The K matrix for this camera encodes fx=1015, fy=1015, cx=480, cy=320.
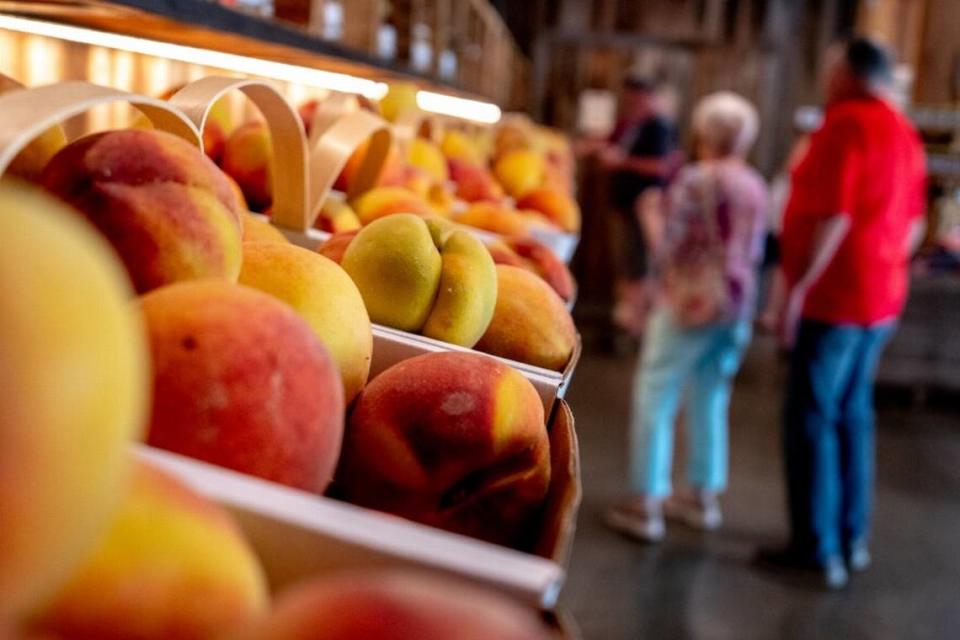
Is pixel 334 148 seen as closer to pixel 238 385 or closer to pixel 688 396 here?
pixel 238 385

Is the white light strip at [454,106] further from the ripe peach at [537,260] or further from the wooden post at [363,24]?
the ripe peach at [537,260]

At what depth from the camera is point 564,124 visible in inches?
356

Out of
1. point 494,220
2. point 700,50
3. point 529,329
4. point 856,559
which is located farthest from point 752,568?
point 700,50

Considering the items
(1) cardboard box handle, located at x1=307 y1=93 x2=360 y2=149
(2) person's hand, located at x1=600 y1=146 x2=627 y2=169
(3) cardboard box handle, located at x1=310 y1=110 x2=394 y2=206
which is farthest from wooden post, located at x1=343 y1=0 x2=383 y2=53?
(2) person's hand, located at x1=600 y1=146 x2=627 y2=169

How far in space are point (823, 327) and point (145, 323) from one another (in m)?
3.00

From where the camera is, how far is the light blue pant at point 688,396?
368 cm

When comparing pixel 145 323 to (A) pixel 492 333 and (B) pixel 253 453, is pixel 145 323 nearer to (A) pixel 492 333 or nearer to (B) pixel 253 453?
(B) pixel 253 453

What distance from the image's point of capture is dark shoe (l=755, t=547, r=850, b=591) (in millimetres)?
3346

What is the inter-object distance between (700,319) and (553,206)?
1529mm

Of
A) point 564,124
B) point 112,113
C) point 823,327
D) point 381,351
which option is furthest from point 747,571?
point 564,124

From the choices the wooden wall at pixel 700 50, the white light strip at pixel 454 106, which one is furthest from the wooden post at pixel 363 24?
the wooden wall at pixel 700 50

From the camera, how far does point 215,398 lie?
472mm

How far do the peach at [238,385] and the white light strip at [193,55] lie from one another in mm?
979

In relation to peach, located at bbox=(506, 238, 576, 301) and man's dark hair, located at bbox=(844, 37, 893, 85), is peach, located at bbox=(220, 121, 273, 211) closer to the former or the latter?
peach, located at bbox=(506, 238, 576, 301)
